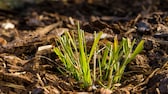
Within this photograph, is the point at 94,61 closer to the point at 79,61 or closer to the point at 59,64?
the point at 79,61

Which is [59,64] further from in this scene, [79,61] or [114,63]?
[114,63]

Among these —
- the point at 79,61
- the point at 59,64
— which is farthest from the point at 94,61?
the point at 59,64

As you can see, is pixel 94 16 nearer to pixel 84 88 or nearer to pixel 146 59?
pixel 146 59

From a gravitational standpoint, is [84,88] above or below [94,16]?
below

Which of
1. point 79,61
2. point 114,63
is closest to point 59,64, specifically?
point 79,61

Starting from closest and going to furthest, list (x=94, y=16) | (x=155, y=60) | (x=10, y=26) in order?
(x=155, y=60), (x=10, y=26), (x=94, y=16)

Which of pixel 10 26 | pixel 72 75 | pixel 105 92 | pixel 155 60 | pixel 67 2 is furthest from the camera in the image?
pixel 67 2

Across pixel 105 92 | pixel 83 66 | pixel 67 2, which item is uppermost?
pixel 67 2

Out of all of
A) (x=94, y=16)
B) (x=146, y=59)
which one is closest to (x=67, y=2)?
(x=94, y=16)

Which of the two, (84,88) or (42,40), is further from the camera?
(42,40)

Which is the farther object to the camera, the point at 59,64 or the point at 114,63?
the point at 59,64
